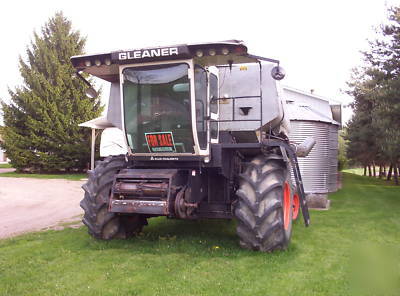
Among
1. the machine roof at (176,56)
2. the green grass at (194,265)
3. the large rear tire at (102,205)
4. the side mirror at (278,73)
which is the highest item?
the machine roof at (176,56)

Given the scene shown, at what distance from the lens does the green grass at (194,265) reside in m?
4.59

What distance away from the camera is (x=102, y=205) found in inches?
253

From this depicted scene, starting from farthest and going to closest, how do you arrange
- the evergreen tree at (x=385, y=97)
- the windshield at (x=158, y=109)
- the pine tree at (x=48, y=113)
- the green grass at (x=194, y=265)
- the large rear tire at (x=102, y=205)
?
the pine tree at (x=48, y=113)
the evergreen tree at (x=385, y=97)
the large rear tire at (x=102, y=205)
the windshield at (x=158, y=109)
the green grass at (x=194, y=265)

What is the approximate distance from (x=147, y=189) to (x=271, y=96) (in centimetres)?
311

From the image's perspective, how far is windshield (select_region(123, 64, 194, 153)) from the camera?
238 inches

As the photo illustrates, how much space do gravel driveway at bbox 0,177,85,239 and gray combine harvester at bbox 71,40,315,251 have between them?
10.8 ft

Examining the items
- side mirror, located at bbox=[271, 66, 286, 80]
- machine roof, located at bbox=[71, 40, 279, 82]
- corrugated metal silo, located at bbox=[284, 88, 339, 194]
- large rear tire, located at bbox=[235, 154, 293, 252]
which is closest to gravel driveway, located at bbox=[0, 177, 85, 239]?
machine roof, located at bbox=[71, 40, 279, 82]

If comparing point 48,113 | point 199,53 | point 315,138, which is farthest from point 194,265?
point 48,113

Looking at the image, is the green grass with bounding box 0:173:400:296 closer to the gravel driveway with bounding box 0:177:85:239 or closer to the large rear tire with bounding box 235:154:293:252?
the large rear tire with bounding box 235:154:293:252

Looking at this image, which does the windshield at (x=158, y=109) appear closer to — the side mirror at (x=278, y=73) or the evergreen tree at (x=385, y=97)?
the side mirror at (x=278, y=73)

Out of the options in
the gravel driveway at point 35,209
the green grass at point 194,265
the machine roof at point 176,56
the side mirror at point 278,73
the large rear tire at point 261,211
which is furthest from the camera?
the gravel driveway at point 35,209

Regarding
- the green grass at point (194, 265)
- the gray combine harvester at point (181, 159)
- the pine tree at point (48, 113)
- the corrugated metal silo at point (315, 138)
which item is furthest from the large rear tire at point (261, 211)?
the pine tree at point (48, 113)

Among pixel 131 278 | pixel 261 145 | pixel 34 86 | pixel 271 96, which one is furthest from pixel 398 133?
pixel 34 86

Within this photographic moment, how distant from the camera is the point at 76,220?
9688 mm
